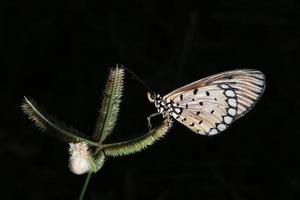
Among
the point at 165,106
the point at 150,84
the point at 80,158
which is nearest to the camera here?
the point at 80,158

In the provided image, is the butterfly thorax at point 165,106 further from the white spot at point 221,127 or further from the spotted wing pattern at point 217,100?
the white spot at point 221,127

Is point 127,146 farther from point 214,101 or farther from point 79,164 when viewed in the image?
point 214,101

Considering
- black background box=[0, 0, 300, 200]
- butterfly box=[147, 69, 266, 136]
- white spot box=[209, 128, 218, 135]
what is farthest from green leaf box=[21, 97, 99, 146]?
black background box=[0, 0, 300, 200]

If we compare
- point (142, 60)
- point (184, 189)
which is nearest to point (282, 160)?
point (184, 189)

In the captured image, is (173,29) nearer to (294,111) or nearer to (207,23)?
(207,23)

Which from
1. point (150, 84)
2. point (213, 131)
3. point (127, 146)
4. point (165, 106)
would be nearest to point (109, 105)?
point (127, 146)

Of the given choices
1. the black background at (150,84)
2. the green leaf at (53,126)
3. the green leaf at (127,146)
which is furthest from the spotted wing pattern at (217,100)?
the black background at (150,84)
